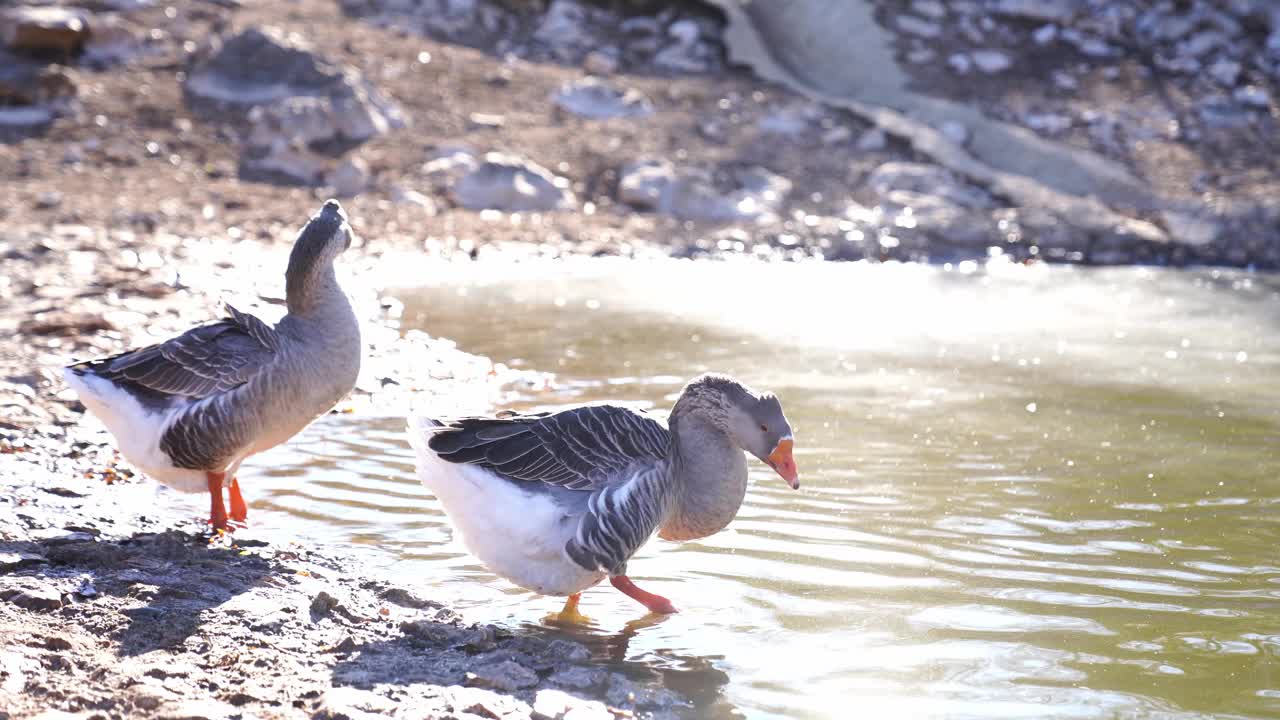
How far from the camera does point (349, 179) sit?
1588 cm

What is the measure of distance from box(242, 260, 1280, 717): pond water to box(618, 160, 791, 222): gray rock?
377cm

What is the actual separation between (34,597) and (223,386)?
1.35m

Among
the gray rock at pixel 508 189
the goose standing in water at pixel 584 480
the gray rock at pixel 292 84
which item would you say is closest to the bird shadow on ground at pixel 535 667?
the goose standing in water at pixel 584 480

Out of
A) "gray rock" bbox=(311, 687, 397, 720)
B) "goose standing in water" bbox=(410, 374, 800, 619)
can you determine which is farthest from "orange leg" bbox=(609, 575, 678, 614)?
"gray rock" bbox=(311, 687, 397, 720)

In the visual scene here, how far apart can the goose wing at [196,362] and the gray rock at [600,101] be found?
1294 centimetres

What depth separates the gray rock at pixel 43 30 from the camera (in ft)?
55.5

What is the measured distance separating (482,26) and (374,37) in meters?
2.16

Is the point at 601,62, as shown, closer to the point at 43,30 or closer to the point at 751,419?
the point at 43,30

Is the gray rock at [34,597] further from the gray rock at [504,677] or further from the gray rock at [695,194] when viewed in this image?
the gray rock at [695,194]

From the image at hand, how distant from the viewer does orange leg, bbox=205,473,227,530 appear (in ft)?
19.1

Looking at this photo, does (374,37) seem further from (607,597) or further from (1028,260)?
(607,597)

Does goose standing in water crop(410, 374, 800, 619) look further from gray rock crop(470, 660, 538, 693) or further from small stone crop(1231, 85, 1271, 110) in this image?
small stone crop(1231, 85, 1271, 110)

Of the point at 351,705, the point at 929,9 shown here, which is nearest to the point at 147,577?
the point at 351,705

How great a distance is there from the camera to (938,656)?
15.9ft
